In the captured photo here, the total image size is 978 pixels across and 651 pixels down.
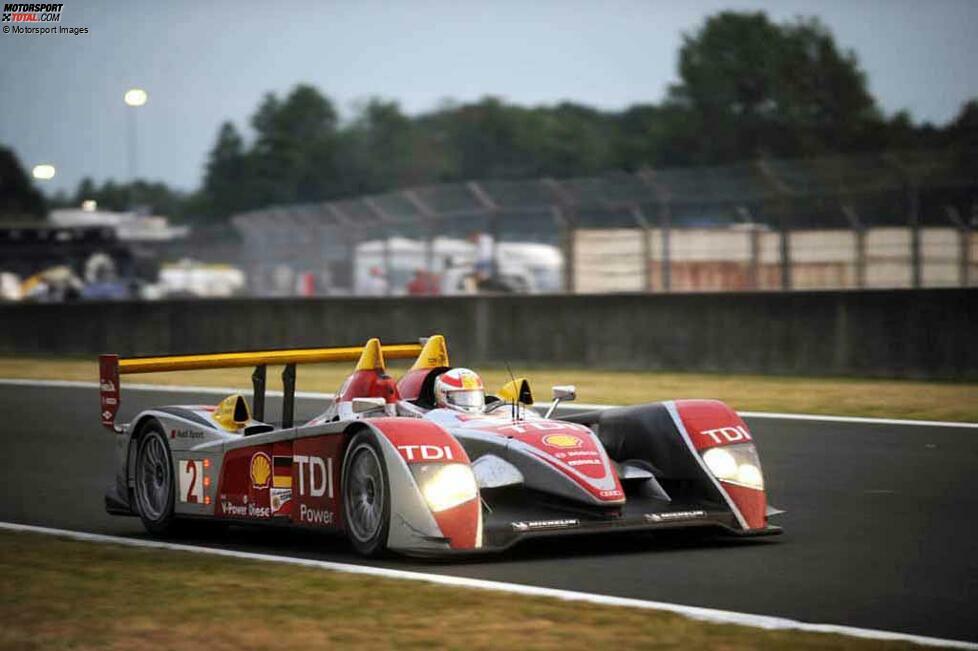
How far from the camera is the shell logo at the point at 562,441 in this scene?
8906 millimetres

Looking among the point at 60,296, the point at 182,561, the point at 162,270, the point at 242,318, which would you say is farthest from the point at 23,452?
the point at 162,270

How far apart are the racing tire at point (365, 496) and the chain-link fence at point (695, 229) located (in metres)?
14.0

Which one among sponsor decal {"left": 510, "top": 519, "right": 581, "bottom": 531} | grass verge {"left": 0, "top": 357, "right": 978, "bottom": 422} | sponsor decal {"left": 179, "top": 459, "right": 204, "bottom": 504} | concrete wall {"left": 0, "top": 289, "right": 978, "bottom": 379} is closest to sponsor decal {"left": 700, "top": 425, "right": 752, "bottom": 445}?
sponsor decal {"left": 510, "top": 519, "right": 581, "bottom": 531}

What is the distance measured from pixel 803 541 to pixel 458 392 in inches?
82.9

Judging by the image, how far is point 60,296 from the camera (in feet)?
159

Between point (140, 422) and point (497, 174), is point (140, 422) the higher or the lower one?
the lower one

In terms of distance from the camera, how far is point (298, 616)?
23.2ft

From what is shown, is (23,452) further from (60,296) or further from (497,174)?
(497,174)

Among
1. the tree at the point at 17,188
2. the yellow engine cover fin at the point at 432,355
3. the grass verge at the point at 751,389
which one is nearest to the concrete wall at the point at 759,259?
the grass verge at the point at 751,389

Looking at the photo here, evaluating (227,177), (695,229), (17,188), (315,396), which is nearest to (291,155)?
(227,177)

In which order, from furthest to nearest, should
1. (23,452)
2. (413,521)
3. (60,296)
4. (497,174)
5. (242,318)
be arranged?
(497,174) → (60,296) → (242,318) → (23,452) → (413,521)

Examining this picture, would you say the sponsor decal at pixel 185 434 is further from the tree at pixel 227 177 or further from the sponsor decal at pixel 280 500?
the tree at pixel 227 177

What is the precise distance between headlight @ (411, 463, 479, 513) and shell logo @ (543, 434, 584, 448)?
0.58 meters

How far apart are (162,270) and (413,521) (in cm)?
5525
